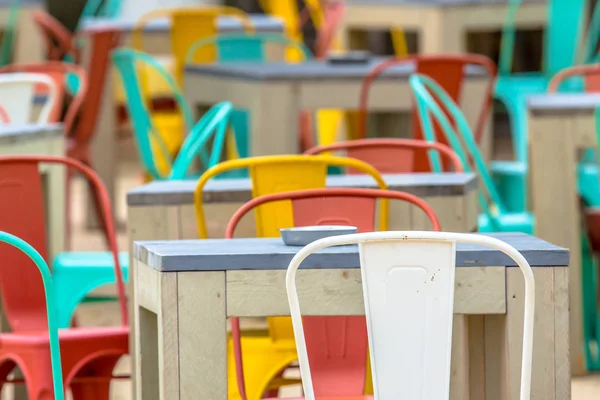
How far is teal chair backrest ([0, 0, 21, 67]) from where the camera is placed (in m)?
7.49

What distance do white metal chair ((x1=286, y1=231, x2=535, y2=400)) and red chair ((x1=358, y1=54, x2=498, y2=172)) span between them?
89.1 inches

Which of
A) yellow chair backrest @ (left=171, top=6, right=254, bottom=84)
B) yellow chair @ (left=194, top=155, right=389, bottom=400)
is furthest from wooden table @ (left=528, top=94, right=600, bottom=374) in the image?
yellow chair backrest @ (left=171, top=6, right=254, bottom=84)

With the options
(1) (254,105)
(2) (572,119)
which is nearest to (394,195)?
(2) (572,119)

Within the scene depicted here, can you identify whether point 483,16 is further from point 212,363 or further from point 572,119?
point 212,363

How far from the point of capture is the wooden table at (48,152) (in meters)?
3.98

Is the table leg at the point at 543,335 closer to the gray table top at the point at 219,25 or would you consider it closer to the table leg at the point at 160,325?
the table leg at the point at 160,325

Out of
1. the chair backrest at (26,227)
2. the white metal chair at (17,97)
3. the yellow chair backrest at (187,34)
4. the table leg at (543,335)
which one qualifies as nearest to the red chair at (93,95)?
the yellow chair backrest at (187,34)

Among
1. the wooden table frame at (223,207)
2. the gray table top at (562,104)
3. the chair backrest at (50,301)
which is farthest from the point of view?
the gray table top at (562,104)

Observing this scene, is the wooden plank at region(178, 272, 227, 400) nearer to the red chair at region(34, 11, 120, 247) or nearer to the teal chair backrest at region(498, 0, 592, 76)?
the red chair at region(34, 11, 120, 247)

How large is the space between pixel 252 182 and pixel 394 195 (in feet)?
1.56

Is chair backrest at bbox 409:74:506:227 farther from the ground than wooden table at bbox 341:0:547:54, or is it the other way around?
wooden table at bbox 341:0:547:54

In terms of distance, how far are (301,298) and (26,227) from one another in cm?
118

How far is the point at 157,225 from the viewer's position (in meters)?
3.23

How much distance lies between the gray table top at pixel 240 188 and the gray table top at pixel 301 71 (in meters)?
1.72
